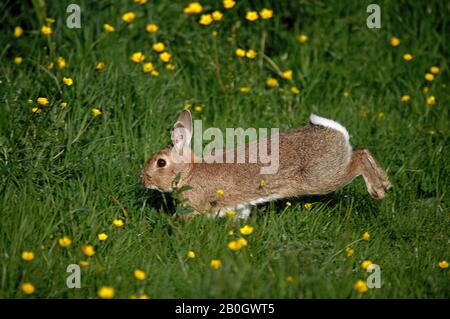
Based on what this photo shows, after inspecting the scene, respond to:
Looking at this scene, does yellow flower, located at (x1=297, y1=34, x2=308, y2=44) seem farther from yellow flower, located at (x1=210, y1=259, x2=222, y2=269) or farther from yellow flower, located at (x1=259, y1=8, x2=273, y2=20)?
yellow flower, located at (x1=210, y1=259, x2=222, y2=269)

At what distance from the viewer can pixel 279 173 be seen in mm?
4852

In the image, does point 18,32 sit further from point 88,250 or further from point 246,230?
point 246,230

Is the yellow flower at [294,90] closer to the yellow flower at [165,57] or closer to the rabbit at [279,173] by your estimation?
the rabbit at [279,173]

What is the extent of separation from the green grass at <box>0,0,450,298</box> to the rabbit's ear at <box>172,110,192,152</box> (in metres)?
0.37

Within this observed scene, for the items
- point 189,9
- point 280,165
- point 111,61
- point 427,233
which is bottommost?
point 427,233

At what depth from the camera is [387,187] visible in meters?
4.93

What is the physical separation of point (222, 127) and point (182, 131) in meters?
0.71

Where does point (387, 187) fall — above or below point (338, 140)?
below

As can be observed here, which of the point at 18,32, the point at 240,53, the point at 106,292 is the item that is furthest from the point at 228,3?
the point at 106,292

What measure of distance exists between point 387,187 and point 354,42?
6.61 feet

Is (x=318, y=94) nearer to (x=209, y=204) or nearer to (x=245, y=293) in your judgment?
(x=209, y=204)

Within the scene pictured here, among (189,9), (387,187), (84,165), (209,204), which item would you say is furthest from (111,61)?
(387,187)

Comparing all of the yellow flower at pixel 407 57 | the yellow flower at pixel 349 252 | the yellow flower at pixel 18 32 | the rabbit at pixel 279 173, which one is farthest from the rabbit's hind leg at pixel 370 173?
the yellow flower at pixel 18 32

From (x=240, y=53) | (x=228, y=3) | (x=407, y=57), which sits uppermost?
(x=228, y=3)
